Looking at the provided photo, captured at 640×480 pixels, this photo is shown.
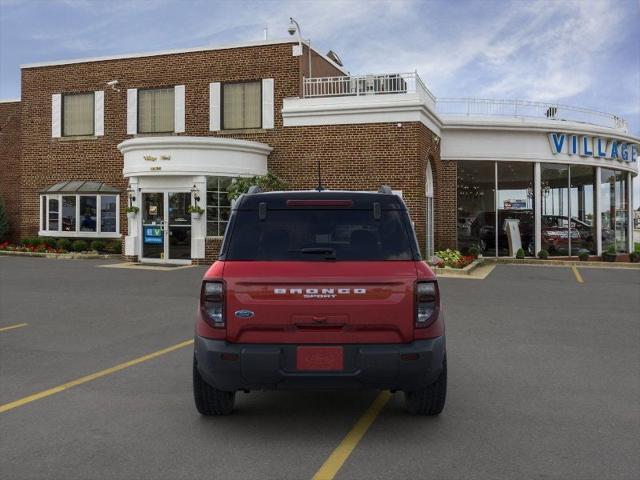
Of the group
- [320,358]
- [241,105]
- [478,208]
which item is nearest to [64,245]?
[241,105]

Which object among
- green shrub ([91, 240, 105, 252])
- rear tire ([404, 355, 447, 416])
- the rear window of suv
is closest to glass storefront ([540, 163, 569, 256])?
green shrub ([91, 240, 105, 252])

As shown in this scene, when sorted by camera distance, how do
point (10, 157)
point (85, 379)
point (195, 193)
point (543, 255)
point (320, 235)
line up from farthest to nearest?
point (10, 157) < point (543, 255) < point (195, 193) < point (85, 379) < point (320, 235)

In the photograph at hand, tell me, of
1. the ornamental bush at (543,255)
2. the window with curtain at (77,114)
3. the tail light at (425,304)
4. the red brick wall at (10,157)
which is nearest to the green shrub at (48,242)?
the red brick wall at (10,157)

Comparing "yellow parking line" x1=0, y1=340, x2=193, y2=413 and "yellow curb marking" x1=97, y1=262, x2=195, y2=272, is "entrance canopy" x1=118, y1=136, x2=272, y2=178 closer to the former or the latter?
"yellow curb marking" x1=97, y1=262, x2=195, y2=272

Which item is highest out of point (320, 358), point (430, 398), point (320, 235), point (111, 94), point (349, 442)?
point (111, 94)

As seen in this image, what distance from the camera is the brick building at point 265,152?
19.4 meters

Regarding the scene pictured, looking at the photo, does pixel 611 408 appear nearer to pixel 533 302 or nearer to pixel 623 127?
pixel 533 302

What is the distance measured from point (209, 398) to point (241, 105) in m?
18.3

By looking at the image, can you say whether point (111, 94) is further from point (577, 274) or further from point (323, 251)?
point (323, 251)

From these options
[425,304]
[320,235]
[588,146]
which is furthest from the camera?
[588,146]

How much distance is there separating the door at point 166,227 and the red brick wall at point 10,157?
9.73m

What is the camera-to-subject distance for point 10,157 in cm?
2680

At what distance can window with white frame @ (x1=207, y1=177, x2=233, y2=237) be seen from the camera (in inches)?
765

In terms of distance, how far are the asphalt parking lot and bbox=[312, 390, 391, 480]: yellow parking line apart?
0.16 feet
